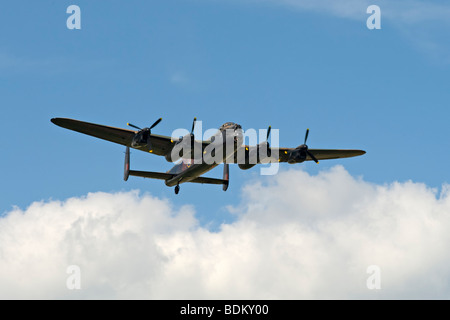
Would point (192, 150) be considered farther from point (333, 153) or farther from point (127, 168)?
point (333, 153)

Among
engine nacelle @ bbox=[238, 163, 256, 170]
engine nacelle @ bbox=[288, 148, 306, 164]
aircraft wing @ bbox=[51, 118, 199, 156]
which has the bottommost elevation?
engine nacelle @ bbox=[238, 163, 256, 170]

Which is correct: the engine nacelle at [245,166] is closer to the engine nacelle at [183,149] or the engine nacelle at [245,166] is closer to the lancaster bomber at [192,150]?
the lancaster bomber at [192,150]

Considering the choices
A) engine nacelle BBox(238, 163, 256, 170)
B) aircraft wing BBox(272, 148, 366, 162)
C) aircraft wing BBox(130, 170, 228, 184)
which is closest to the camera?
aircraft wing BBox(130, 170, 228, 184)

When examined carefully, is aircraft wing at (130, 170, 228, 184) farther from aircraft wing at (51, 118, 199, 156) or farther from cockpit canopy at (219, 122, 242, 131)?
cockpit canopy at (219, 122, 242, 131)

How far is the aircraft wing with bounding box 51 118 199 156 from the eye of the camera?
50844 mm

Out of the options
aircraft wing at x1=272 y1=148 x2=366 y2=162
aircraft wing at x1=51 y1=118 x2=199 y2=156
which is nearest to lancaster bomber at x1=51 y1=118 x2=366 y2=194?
aircraft wing at x1=51 y1=118 x2=199 y2=156

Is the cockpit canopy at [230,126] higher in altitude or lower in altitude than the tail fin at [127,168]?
higher

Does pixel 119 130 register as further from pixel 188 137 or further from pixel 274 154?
pixel 274 154

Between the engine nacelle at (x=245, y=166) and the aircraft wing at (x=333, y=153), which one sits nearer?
the engine nacelle at (x=245, y=166)

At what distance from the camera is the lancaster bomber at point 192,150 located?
165 feet

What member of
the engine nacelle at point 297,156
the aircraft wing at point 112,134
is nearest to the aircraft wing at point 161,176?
the aircraft wing at point 112,134

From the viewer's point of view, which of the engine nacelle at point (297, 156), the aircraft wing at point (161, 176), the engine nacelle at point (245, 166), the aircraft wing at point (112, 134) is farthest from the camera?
the engine nacelle at point (245, 166)
